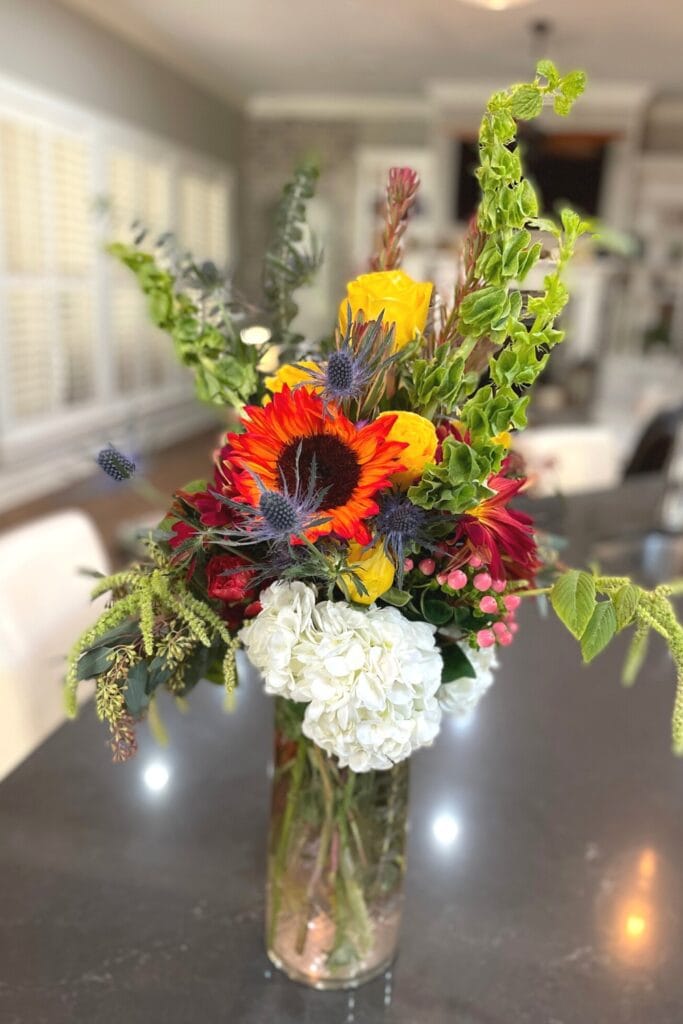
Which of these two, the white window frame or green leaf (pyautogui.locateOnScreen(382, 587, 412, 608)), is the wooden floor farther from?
green leaf (pyautogui.locateOnScreen(382, 587, 412, 608))

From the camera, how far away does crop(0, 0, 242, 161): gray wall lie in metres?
4.34

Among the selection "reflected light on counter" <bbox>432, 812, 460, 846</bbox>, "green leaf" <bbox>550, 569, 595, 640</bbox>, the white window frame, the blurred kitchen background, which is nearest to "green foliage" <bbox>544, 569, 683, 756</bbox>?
"green leaf" <bbox>550, 569, 595, 640</bbox>

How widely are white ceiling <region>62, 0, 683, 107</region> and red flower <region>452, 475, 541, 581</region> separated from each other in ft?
15.6

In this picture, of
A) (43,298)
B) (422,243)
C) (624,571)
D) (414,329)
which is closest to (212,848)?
(414,329)

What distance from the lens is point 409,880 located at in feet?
2.80

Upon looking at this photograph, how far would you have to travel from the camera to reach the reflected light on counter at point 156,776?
0.97m

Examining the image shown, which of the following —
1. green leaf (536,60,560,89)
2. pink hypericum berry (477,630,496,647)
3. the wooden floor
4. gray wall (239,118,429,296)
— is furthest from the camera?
gray wall (239,118,429,296)

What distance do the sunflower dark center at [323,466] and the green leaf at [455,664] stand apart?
0.19m

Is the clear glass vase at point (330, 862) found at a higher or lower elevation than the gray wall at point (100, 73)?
lower

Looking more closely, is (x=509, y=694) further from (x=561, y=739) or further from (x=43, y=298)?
(x=43, y=298)

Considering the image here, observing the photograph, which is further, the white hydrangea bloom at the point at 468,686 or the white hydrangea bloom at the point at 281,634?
the white hydrangea bloom at the point at 468,686

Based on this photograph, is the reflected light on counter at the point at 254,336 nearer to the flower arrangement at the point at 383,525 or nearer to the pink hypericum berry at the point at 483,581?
the flower arrangement at the point at 383,525

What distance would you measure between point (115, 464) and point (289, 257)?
0.85 ft

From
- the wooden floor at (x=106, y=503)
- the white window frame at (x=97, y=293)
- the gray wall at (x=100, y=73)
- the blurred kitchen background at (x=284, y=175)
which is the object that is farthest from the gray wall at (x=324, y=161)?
the wooden floor at (x=106, y=503)
